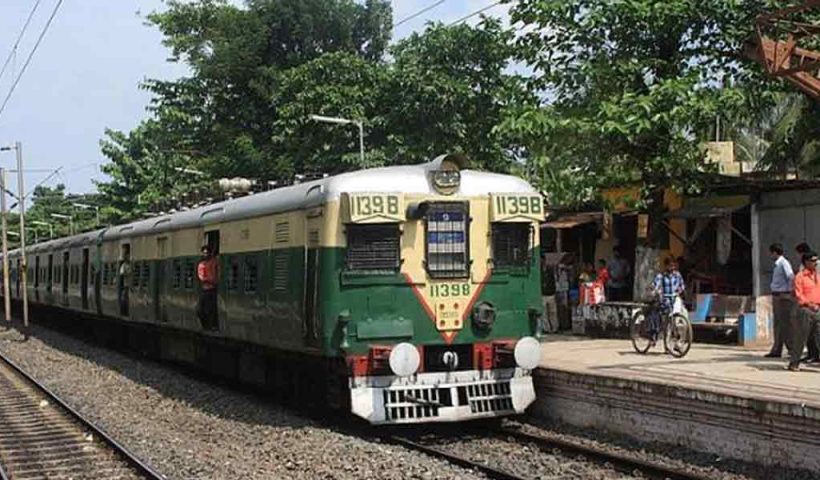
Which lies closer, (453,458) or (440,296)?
(453,458)

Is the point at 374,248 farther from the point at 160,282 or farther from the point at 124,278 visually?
the point at 124,278

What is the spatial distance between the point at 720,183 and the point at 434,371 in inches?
340

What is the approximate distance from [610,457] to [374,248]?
3.36 meters

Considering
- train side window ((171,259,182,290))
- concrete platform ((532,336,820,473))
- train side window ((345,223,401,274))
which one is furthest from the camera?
train side window ((171,259,182,290))

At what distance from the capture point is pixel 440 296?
38.9 ft

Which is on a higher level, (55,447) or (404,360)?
(404,360)

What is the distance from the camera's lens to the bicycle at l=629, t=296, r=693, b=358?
13867mm

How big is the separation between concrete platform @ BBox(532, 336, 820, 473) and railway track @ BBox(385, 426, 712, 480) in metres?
0.60

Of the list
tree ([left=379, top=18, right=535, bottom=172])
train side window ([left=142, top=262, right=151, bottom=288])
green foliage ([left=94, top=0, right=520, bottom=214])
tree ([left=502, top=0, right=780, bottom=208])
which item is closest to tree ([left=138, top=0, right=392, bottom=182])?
green foliage ([left=94, top=0, right=520, bottom=214])

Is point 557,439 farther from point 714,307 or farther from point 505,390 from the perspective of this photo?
point 714,307

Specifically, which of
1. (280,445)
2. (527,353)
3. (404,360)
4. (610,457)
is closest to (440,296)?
(404,360)

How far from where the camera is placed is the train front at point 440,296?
1142 cm

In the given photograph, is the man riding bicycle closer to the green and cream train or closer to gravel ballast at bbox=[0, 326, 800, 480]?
the green and cream train

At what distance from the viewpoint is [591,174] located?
17.2m
